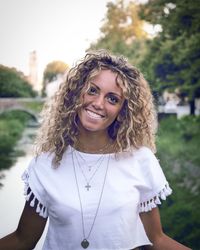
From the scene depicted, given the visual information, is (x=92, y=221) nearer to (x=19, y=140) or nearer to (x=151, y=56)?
(x=19, y=140)

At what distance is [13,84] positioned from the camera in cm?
174

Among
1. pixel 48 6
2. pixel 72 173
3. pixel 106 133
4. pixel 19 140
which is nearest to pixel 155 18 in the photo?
pixel 48 6

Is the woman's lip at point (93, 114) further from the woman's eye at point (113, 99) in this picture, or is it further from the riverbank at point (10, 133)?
the riverbank at point (10, 133)

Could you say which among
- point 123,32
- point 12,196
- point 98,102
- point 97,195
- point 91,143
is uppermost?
point 123,32

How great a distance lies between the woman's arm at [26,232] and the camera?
891mm

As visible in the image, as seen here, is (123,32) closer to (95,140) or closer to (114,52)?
(114,52)

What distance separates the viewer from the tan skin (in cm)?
88

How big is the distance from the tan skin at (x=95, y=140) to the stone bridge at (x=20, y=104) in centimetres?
87

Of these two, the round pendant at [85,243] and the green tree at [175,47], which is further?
the green tree at [175,47]

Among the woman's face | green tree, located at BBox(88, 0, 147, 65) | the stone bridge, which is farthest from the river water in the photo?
the woman's face

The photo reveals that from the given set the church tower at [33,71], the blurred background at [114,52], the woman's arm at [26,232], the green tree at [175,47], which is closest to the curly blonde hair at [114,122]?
the woman's arm at [26,232]

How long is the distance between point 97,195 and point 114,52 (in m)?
1.08

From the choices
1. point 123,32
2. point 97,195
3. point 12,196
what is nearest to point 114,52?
point 123,32

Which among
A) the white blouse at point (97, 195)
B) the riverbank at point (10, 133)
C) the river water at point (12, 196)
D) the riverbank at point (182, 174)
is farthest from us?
the riverbank at point (182, 174)
